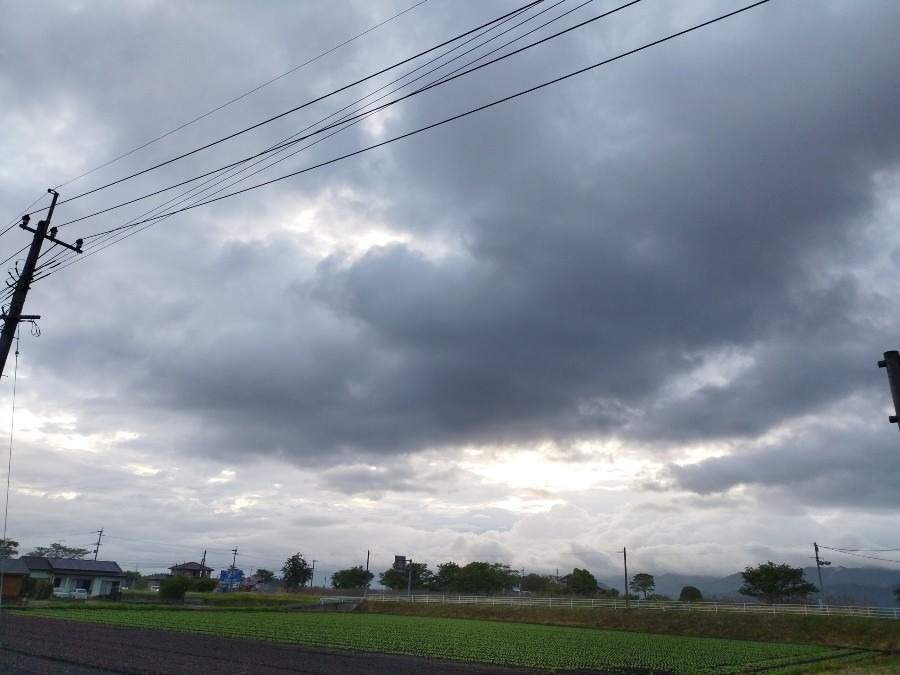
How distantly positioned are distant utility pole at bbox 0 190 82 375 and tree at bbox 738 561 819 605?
96.9 metres

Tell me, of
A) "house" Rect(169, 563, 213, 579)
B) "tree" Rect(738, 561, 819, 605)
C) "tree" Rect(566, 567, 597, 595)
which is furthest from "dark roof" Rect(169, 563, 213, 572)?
"tree" Rect(738, 561, 819, 605)

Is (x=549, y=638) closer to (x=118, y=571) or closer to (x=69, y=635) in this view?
(x=69, y=635)

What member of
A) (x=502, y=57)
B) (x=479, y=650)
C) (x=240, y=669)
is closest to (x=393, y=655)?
(x=479, y=650)

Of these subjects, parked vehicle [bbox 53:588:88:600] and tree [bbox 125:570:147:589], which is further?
tree [bbox 125:570:147:589]

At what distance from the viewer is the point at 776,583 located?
9012 cm

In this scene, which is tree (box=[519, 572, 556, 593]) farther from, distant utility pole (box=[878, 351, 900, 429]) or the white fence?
distant utility pole (box=[878, 351, 900, 429])

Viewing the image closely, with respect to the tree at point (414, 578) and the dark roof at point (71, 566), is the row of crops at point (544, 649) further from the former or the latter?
the tree at point (414, 578)

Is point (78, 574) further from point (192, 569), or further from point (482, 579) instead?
point (482, 579)

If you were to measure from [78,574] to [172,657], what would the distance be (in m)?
82.8

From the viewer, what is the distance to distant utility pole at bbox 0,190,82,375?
57.3ft

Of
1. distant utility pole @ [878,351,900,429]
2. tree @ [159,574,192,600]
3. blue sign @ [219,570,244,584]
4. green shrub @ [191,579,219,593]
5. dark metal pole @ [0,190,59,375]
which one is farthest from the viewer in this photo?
blue sign @ [219,570,244,584]

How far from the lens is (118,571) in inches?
3834

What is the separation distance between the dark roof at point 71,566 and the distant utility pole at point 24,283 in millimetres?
85892

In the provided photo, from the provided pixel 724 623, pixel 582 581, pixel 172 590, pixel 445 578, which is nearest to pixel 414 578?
pixel 445 578
